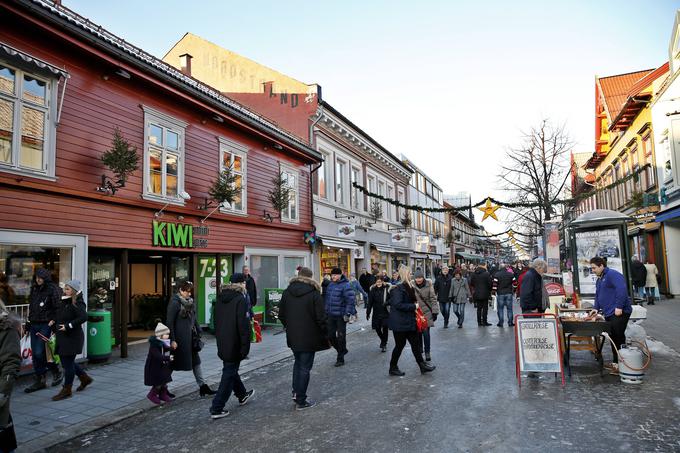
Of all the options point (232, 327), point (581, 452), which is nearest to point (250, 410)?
point (232, 327)

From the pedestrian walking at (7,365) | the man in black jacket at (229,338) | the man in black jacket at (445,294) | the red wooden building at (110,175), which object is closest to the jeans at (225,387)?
the man in black jacket at (229,338)

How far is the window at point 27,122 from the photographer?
8.08 meters

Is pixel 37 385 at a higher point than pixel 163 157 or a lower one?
lower

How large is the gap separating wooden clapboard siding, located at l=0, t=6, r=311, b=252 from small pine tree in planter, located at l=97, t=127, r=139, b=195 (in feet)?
0.69

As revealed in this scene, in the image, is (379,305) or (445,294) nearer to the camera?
(379,305)

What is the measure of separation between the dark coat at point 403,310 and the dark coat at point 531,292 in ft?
8.41

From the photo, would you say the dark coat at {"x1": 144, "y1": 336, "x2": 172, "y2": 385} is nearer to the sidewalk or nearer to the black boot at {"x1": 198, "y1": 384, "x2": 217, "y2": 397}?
the sidewalk

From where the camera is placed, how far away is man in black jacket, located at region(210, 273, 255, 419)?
5766 mm

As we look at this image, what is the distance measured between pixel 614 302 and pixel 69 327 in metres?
8.13

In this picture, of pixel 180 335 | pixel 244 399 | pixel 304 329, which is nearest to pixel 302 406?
pixel 244 399

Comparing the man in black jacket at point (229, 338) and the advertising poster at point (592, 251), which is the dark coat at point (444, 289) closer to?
the advertising poster at point (592, 251)

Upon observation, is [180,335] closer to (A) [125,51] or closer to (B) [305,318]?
(B) [305,318]

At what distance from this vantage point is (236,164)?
578 inches

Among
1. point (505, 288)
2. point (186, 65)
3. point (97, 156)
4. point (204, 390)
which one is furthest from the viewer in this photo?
point (186, 65)
